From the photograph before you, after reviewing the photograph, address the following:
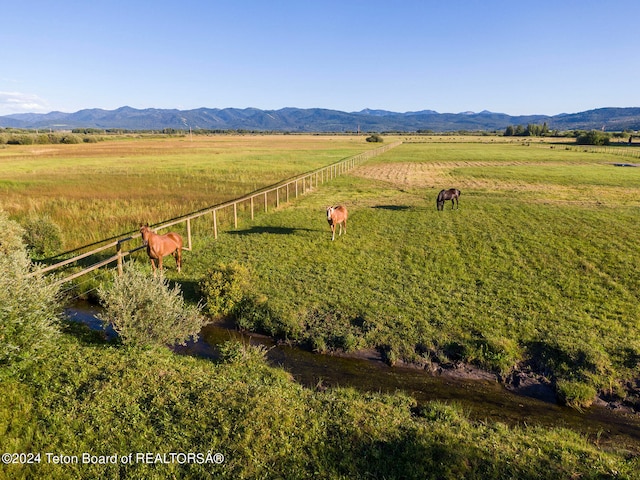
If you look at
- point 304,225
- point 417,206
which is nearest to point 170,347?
point 304,225

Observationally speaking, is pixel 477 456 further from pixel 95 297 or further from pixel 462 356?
pixel 95 297

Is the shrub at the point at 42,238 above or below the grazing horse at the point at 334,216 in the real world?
below

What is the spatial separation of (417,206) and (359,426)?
1985cm

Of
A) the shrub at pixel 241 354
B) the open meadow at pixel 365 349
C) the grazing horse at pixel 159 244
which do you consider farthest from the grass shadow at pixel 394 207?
the shrub at pixel 241 354

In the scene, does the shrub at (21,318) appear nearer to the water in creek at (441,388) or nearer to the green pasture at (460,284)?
the water in creek at (441,388)

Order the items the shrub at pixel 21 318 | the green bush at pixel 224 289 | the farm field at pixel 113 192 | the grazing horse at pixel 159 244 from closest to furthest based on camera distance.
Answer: the shrub at pixel 21 318, the green bush at pixel 224 289, the grazing horse at pixel 159 244, the farm field at pixel 113 192

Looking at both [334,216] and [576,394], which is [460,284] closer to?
[576,394]

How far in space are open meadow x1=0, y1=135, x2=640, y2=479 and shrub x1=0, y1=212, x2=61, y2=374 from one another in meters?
0.32

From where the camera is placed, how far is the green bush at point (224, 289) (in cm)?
1027

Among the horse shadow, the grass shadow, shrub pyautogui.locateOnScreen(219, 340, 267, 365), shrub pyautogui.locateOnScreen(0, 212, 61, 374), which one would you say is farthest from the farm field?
shrub pyautogui.locateOnScreen(219, 340, 267, 365)

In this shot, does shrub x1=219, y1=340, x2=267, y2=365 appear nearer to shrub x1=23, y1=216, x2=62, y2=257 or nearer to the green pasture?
the green pasture

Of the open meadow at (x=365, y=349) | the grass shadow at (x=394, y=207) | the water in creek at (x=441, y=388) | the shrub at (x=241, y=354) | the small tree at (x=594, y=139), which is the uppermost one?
the small tree at (x=594, y=139)

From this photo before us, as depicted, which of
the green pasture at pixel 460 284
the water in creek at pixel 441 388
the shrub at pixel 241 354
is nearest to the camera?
the water in creek at pixel 441 388

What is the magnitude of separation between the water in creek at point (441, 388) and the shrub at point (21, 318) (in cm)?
292
